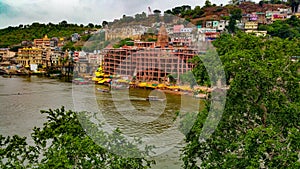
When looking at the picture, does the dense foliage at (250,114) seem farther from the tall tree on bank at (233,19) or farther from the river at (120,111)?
the tall tree on bank at (233,19)

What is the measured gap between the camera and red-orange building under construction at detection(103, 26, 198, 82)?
46.8 ft

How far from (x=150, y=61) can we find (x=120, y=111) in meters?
6.69

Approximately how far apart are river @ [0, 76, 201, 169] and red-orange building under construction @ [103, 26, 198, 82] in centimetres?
173

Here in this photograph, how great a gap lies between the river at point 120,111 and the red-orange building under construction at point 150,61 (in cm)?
173

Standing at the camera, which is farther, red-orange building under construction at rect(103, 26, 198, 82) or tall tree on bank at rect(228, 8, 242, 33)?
tall tree on bank at rect(228, 8, 242, 33)

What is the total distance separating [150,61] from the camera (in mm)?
15094

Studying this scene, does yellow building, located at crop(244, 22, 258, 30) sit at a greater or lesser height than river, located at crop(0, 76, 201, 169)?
greater

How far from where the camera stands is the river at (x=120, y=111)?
5984 mm

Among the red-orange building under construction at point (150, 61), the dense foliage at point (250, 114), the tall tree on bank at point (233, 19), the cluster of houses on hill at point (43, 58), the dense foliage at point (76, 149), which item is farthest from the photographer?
the tall tree on bank at point (233, 19)

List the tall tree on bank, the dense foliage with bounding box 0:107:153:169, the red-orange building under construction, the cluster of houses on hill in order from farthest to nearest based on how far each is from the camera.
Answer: the tall tree on bank < the cluster of houses on hill < the red-orange building under construction < the dense foliage with bounding box 0:107:153:169

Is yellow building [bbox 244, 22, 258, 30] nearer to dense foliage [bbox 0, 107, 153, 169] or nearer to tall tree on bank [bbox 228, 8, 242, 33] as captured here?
tall tree on bank [bbox 228, 8, 242, 33]

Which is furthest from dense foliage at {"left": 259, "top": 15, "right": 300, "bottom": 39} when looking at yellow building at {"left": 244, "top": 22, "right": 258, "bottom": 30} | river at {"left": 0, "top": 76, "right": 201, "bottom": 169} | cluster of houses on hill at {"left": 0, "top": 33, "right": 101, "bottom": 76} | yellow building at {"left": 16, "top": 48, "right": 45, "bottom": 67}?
yellow building at {"left": 16, "top": 48, "right": 45, "bottom": 67}

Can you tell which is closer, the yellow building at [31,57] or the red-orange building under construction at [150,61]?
the red-orange building under construction at [150,61]

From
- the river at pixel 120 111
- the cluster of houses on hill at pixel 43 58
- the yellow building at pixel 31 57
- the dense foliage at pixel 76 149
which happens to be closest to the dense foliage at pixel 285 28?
the cluster of houses on hill at pixel 43 58
